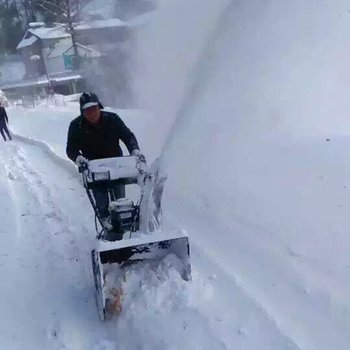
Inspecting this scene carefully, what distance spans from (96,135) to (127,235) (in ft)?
3.97

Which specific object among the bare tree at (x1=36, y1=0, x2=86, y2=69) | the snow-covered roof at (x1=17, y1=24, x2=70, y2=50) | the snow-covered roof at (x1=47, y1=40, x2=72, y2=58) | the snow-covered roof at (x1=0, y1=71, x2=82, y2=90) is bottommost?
the snow-covered roof at (x1=0, y1=71, x2=82, y2=90)

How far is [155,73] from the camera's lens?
477 inches

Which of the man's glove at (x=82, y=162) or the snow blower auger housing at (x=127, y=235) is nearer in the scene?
the snow blower auger housing at (x=127, y=235)

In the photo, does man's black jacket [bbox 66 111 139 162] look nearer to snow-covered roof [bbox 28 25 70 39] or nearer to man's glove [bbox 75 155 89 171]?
man's glove [bbox 75 155 89 171]

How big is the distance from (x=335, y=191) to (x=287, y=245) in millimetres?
1360

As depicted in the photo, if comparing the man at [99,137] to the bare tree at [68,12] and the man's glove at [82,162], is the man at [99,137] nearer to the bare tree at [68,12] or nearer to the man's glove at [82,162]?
the man's glove at [82,162]

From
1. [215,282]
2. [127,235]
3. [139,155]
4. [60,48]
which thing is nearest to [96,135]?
[139,155]

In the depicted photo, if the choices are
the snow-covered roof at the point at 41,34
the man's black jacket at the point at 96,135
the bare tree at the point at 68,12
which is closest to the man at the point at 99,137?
the man's black jacket at the point at 96,135

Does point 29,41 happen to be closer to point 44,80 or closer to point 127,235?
point 44,80

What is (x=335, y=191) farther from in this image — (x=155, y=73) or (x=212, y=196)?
(x=155, y=73)

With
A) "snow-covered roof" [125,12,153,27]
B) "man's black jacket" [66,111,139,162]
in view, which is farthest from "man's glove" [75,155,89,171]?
"snow-covered roof" [125,12,153,27]

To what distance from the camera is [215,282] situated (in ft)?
14.8

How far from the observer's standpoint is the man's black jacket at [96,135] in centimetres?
532

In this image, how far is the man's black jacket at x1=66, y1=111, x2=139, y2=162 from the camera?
532 centimetres
